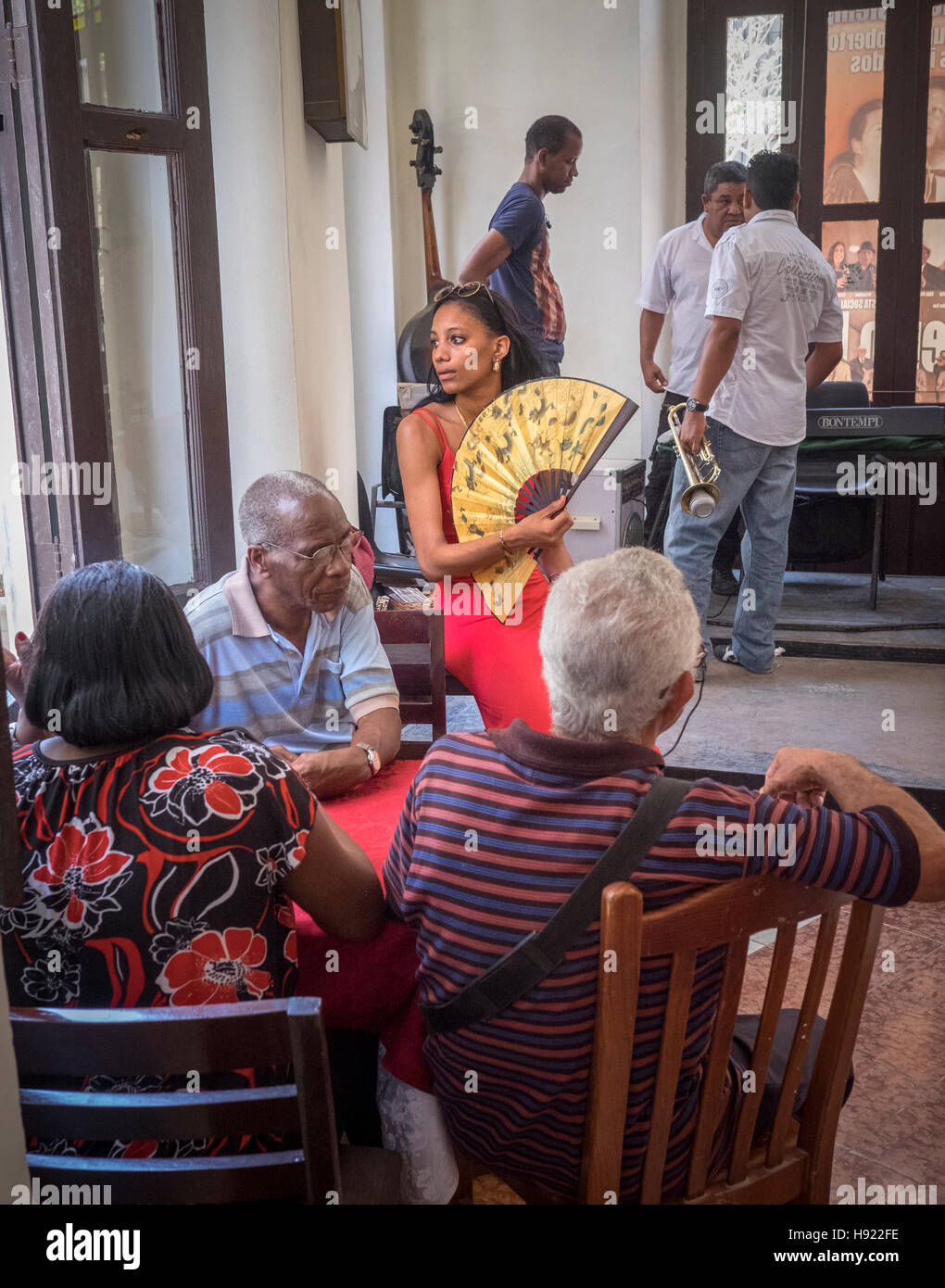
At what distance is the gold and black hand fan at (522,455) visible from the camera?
254cm

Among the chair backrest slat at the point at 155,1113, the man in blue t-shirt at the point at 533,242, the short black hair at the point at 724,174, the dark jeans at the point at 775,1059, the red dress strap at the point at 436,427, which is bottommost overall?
the dark jeans at the point at 775,1059

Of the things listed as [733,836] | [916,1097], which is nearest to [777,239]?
[916,1097]

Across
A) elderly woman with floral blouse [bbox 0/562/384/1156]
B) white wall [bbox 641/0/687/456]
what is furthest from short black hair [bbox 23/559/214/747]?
white wall [bbox 641/0/687/456]

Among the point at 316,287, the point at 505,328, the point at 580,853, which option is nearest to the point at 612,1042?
the point at 580,853

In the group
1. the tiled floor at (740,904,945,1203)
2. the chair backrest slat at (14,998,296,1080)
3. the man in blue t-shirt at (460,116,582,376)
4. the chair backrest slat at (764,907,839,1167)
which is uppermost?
the man in blue t-shirt at (460,116,582,376)

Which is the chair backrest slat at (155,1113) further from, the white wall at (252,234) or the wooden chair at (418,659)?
the white wall at (252,234)

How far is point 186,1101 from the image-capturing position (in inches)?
40.8

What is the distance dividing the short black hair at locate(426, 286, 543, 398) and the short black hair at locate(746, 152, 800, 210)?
1.82 meters

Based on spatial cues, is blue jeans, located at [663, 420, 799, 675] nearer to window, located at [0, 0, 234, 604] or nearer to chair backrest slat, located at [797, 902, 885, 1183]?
window, located at [0, 0, 234, 604]

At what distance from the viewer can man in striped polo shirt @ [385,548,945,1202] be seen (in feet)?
4.04

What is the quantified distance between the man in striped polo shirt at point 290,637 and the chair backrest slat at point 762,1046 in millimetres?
Answer: 904

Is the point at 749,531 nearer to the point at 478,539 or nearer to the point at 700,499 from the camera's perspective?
the point at 700,499

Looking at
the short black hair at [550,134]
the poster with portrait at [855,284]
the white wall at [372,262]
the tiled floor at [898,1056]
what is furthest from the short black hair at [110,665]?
the poster with portrait at [855,284]

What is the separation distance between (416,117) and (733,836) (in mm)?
5106
